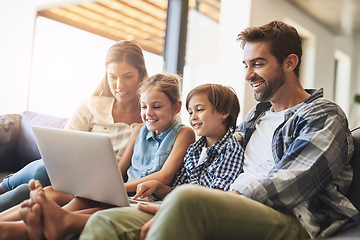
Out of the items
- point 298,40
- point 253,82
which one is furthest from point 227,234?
point 298,40

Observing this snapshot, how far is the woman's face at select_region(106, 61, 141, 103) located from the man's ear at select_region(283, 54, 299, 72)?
32.3 inches

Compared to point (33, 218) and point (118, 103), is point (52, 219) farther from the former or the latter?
point (118, 103)

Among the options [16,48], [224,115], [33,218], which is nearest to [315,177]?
[224,115]

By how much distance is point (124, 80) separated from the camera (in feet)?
6.68

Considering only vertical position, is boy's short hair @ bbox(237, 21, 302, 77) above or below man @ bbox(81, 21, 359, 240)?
above

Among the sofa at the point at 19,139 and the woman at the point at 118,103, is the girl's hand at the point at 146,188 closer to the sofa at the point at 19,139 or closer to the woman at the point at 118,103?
the woman at the point at 118,103

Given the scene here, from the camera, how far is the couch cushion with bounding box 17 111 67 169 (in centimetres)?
252

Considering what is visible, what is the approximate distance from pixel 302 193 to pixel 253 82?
0.49 m

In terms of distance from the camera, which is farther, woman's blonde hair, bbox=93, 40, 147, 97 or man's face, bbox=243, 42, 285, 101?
woman's blonde hair, bbox=93, 40, 147, 97

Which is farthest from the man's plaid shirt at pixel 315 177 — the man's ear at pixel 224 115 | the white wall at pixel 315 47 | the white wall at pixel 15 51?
the white wall at pixel 15 51

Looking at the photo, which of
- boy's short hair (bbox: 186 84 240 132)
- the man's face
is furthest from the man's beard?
boy's short hair (bbox: 186 84 240 132)

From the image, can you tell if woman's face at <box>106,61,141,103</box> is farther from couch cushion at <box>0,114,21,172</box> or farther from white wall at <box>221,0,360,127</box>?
white wall at <box>221,0,360,127</box>

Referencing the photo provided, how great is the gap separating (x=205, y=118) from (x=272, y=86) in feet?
0.94

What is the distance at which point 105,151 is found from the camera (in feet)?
3.73
